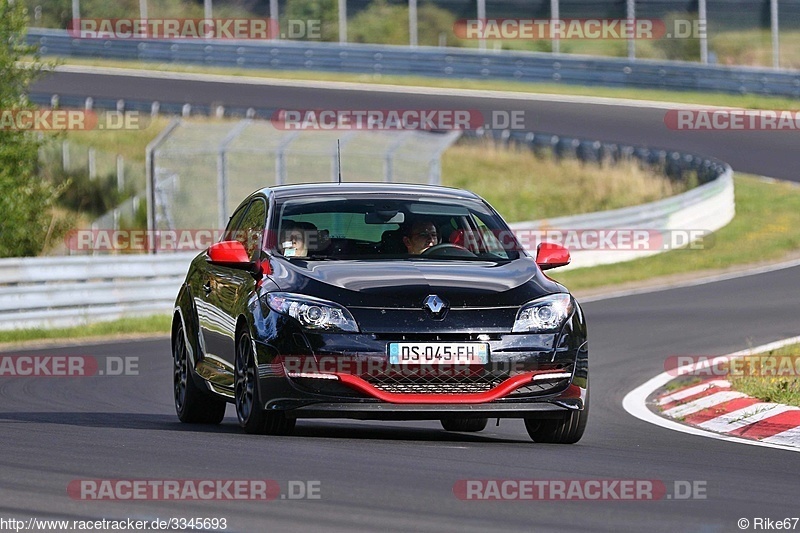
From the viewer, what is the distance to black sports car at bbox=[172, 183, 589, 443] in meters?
8.96

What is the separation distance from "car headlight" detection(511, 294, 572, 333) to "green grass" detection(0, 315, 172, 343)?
11294 mm

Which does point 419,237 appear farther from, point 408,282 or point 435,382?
point 435,382

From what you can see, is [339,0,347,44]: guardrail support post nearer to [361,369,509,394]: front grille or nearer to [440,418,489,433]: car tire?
[440,418,489,433]: car tire

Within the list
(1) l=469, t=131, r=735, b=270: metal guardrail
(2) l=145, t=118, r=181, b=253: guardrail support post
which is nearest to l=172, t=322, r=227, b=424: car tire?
(2) l=145, t=118, r=181, b=253: guardrail support post

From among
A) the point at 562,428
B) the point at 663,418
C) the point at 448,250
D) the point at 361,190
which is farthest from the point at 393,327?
the point at 663,418

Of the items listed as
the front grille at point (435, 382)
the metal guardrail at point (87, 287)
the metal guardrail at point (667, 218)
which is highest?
the front grille at point (435, 382)

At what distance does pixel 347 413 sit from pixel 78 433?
173 cm

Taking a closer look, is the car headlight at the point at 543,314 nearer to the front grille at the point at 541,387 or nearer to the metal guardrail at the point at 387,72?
the front grille at the point at 541,387

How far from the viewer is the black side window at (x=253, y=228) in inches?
403

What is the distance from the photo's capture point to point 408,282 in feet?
30.1

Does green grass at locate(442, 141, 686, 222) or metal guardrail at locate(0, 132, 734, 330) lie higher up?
metal guardrail at locate(0, 132, 734, 330)

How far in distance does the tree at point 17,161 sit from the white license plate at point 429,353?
46.6 feet

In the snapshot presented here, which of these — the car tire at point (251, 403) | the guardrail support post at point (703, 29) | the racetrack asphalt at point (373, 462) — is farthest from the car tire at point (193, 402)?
the guardrail support post at point (703, 29)

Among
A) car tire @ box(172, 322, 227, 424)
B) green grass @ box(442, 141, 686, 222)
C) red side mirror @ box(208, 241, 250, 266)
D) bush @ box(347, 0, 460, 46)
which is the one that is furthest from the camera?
bush @ box(347, 0, 460, 46)
